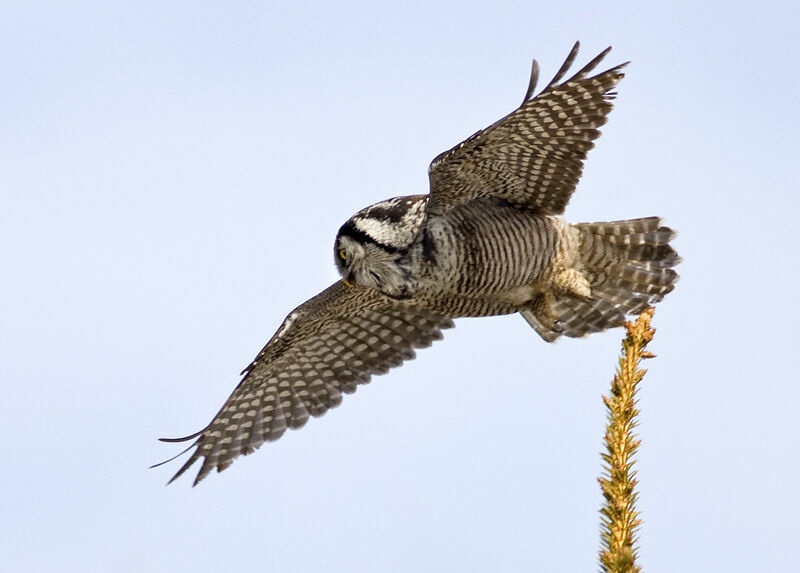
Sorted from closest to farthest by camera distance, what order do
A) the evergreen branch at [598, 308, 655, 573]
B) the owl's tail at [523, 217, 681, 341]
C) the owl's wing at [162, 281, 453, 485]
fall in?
1. the evergreen branch at [598, 308, 655, 573]
2. the owl's tail at [523, 217, 681, 341]
3. the owl's wing at [162, 281, 453, 485]

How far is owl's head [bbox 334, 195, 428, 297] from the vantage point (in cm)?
778

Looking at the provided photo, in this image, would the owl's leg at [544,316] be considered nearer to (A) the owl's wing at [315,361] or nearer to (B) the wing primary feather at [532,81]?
(A) the owl's wing at [315,361]

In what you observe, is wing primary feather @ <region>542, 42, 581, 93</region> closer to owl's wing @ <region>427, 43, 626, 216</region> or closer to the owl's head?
owl's wing @ <region>427, 43, 626, 216</region>

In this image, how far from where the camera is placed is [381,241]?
25.5 ft

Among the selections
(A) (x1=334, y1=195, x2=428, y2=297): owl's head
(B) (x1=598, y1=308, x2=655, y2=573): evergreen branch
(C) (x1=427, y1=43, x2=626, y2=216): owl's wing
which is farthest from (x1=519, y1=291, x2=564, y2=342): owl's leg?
(B) (x1=598, y1=308, x2=655, y2=573): evergreen branch

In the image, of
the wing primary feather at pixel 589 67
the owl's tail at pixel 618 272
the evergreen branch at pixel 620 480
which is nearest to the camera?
the evergreen branch at pixel 620 480

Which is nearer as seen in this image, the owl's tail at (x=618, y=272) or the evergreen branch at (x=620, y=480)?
the evergreen branch at (x=620, y=480)

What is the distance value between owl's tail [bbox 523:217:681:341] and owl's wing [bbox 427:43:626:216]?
63cm

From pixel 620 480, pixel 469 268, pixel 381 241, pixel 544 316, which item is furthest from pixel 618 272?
pixel 620 480

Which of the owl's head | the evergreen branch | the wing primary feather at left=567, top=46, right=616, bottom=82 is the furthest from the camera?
the owl's head

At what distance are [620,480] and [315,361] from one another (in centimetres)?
569

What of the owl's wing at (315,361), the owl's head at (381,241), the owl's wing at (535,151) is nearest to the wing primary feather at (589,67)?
the owl's wing at (535,151)

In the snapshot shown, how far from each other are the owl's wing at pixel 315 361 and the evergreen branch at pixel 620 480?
4.77m

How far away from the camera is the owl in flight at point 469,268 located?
7355 millimetres
